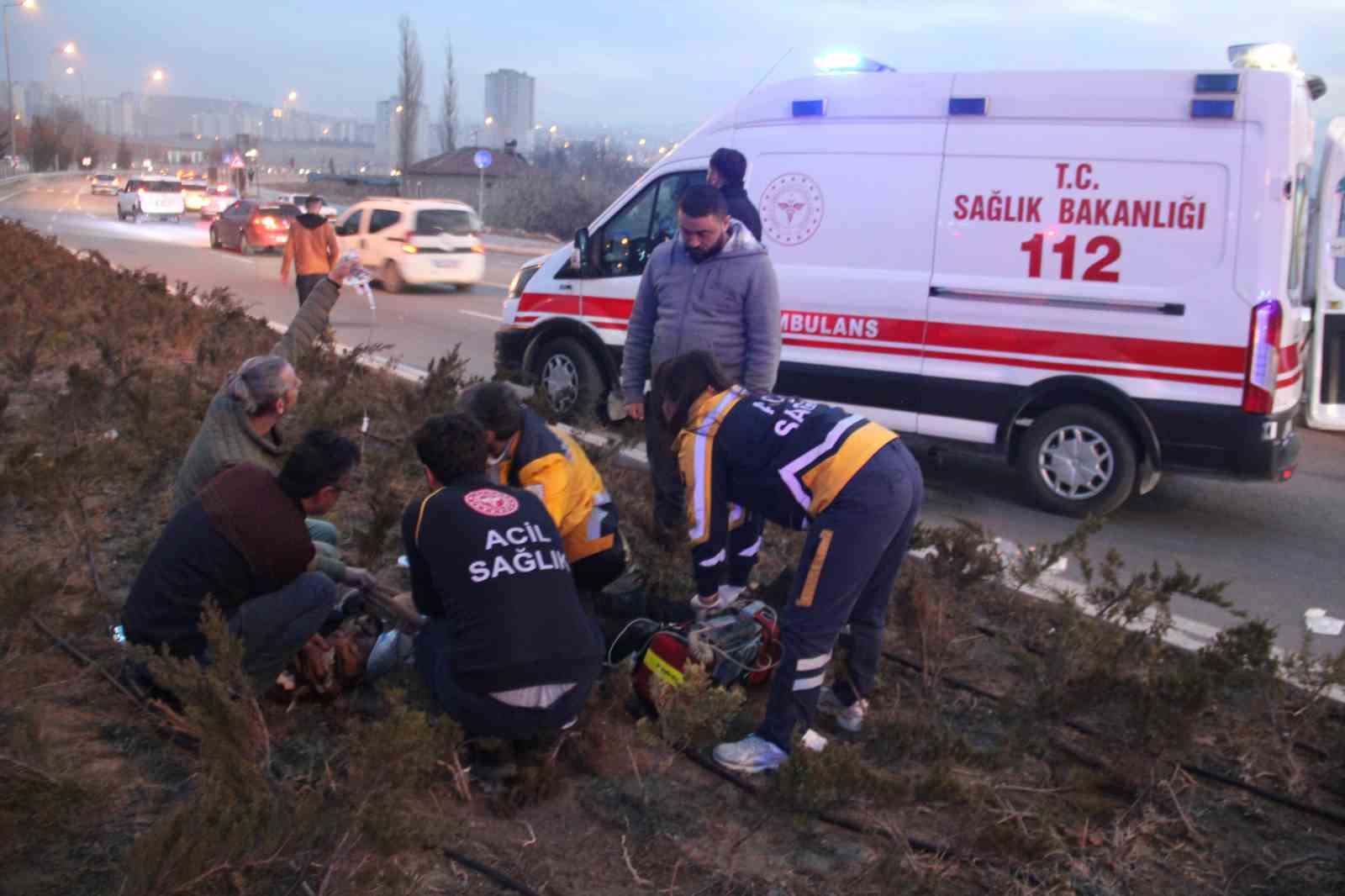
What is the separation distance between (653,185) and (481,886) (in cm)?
568

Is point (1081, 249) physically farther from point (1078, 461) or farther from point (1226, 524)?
point (1226, 524)

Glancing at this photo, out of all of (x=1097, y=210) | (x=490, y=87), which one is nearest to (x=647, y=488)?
(x=1097, y=210)

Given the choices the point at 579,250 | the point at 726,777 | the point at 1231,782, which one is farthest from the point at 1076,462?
the point at 726,777

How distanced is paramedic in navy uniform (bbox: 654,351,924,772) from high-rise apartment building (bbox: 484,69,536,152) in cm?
13836

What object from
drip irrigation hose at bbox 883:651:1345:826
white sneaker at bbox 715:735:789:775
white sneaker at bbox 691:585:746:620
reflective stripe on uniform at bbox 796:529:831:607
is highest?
reflective stripe on uniform at bbox 796:529:831:607

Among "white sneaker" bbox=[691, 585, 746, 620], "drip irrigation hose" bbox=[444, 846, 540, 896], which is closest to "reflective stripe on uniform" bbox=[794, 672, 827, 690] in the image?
"white sneaker" bbox=[691, 585, 746, 620]

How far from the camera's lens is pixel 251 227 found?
91.6 feet

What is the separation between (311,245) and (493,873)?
368 inches

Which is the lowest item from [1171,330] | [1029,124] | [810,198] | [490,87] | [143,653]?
[143,653]

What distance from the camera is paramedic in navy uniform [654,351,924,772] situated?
363 centimetres

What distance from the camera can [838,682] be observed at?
4.21 metres

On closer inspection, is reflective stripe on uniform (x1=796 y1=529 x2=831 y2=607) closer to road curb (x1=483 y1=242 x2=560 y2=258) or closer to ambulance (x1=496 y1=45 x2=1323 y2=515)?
ambulance (x1=496 y1=45 x2=1323 y2=515)

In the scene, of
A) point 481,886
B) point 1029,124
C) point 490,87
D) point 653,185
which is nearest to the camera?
point 481,886

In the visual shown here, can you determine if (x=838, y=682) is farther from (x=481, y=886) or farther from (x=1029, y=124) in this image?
(x=1029, y=124)
